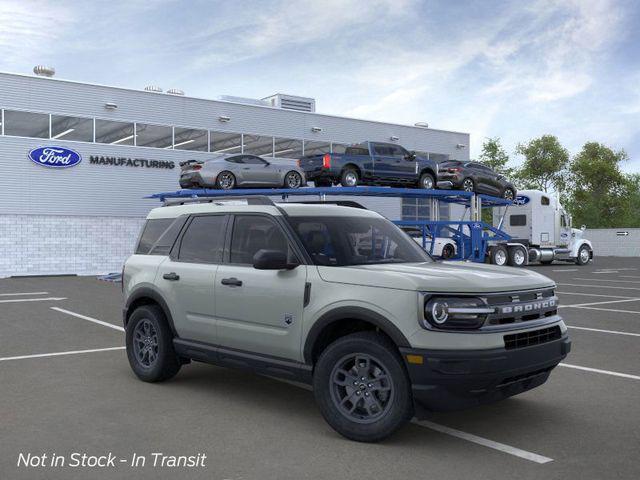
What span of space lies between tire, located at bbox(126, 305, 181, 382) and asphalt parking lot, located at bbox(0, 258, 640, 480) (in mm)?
135

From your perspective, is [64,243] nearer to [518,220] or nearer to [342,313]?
[518,220]

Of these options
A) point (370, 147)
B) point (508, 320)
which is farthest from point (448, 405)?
point (370, 147)

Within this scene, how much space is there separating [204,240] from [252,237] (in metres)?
0.68

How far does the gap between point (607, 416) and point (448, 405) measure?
5.87ft

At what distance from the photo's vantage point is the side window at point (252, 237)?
5.89 m

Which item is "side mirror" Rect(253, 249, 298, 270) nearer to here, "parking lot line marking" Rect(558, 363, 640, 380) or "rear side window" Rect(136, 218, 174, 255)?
"rear side window" Rect(136, 218, 174, 255)

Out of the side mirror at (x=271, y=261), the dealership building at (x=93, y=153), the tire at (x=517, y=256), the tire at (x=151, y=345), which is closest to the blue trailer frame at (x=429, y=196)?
the dealership building at (x=93, y=153)

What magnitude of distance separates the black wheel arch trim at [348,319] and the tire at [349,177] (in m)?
17.4

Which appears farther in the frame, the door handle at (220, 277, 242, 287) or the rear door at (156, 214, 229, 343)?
the rear door at (156, 214, 229, 343)

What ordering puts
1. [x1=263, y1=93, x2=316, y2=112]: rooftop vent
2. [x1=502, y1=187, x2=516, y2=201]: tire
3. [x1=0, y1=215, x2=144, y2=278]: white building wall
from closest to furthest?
[x1=0, y1=215, x2=144, y2=278]: white building wall → [x1=502, y1=187, x2=516, y2=201]: tire → [x1=263, y1=93, x2=316, y2=112]: rooftop vent

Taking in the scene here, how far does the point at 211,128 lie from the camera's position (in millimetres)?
31406

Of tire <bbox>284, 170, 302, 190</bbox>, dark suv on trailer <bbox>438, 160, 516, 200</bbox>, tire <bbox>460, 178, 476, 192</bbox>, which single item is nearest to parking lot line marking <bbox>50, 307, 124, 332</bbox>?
tire <bbox>284, 170, 302, 190</bbox>

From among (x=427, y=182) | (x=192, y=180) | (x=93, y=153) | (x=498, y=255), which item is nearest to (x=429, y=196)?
(x=427, y=182)

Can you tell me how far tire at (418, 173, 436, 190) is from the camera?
2388cm
